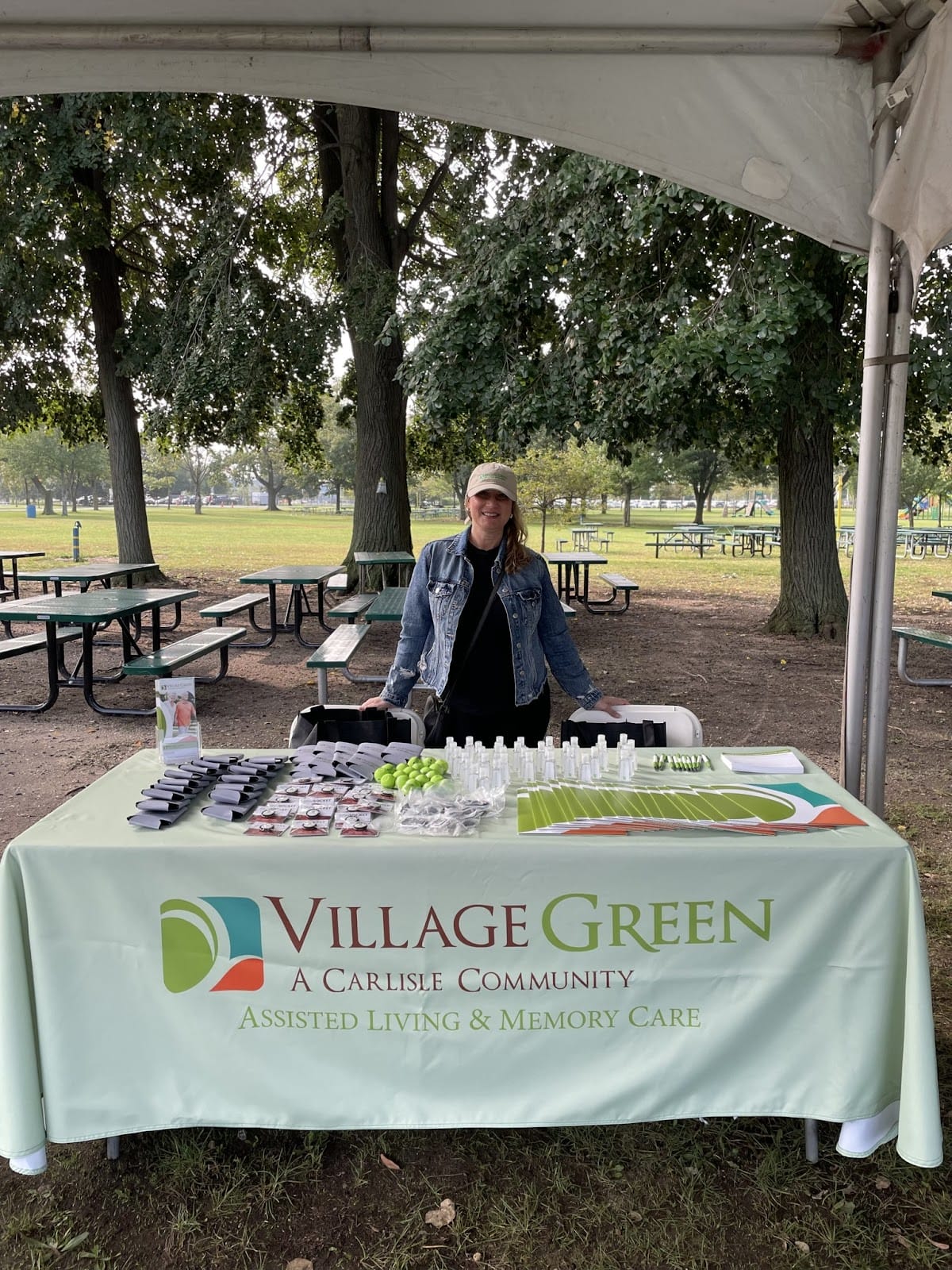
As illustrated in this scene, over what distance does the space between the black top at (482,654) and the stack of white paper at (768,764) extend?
2.76 ft

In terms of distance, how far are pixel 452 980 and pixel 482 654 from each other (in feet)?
4.45

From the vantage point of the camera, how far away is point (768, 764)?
9.12ft

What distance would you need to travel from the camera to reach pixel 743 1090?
2215 millimetres

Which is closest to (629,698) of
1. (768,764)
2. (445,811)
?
(768,764)

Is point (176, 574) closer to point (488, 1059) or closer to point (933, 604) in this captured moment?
point (933, 604)

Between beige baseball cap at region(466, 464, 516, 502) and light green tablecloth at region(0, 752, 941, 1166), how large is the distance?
1.28m

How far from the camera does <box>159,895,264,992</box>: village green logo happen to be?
2.16 meters

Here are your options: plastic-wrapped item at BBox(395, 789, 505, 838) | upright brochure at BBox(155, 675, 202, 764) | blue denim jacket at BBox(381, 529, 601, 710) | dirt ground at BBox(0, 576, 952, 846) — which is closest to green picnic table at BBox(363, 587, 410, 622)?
dirt ground at BBox(0, 576, 952, 846)

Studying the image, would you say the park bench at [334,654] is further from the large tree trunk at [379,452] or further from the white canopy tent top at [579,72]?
the large tree trunk at [379,452]

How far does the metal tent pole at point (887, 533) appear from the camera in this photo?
2908 millimetres

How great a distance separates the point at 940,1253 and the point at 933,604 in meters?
14.1

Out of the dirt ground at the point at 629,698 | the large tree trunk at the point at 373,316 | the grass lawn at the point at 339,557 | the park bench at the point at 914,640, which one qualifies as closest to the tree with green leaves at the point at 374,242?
the large tree trunk at the point at 373,316

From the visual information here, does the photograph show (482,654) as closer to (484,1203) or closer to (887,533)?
(887,533)

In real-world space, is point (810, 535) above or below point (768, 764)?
above
